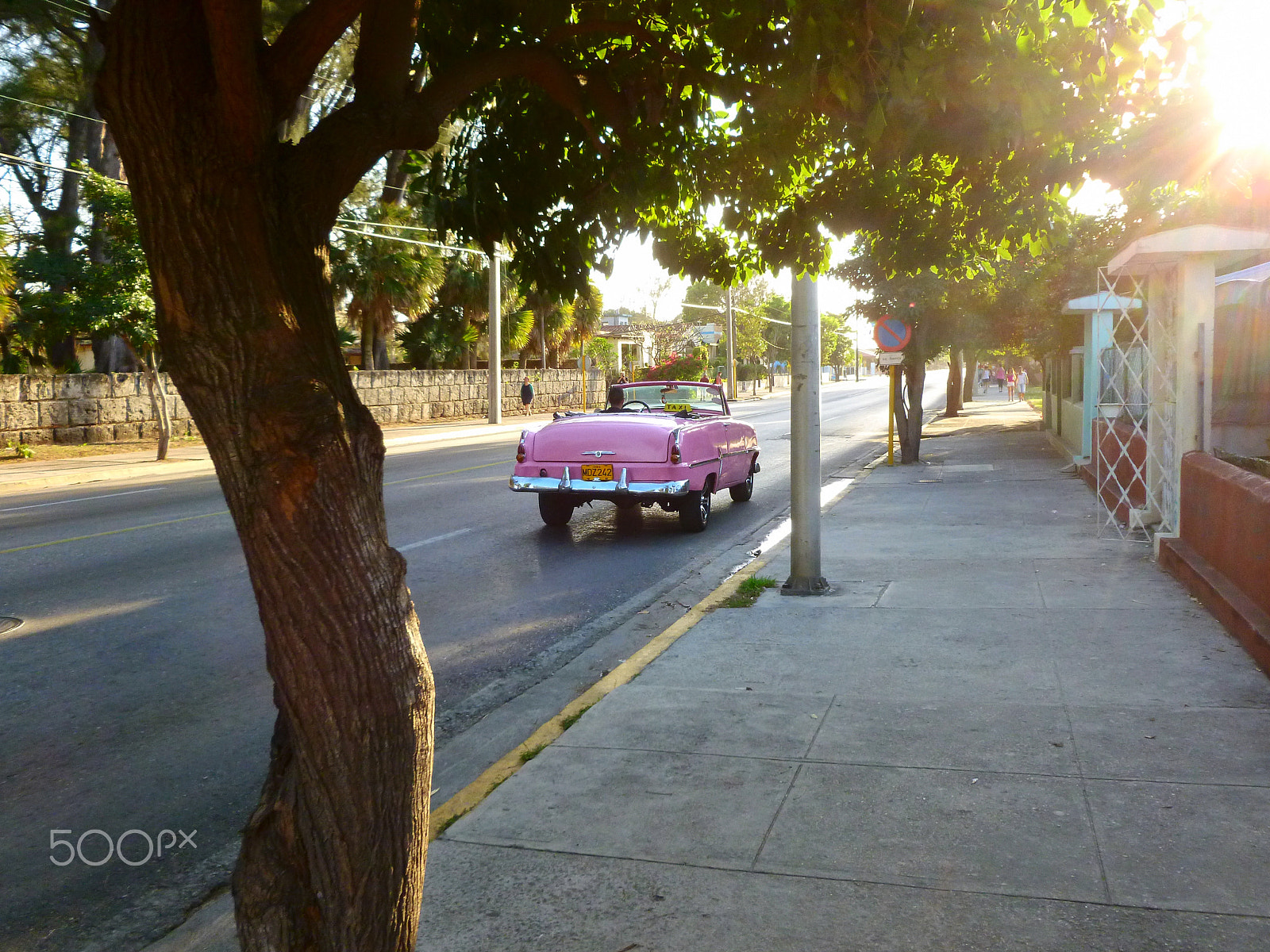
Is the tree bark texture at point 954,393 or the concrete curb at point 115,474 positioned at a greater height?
the tree bark texture at point 954,393

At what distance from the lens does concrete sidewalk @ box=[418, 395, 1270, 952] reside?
3447mm

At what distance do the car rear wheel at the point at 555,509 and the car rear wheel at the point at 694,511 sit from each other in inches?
49.8

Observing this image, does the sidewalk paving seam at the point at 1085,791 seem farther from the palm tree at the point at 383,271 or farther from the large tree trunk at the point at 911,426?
the palm tree at the point at 383,271

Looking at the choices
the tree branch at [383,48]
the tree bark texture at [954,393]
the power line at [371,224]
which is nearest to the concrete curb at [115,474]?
the power line at [371,224]

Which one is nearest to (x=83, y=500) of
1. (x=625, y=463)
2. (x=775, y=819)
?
(x=625, y=463)

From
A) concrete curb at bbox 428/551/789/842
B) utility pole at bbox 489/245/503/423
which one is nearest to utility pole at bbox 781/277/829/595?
concrete curb at bbox 428/551/789/842

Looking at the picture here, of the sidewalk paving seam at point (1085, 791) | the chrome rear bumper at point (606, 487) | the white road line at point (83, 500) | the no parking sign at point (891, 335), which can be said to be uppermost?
the no parking sign at point (891, 335)

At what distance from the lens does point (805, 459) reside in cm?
848

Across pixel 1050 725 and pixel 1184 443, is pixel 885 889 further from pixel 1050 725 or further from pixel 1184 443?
pixel 1184 443

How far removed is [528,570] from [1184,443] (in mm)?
5532

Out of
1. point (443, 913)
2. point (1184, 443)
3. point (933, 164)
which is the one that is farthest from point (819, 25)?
point (1184, 443)

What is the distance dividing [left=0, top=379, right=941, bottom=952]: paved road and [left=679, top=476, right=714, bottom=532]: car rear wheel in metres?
0.34

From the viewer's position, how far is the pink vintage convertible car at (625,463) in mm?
11453

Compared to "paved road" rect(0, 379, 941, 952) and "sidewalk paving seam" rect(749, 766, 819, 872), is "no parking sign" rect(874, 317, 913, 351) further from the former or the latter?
"sidewalk paving seam" rect(749, 766, 819, 872)
